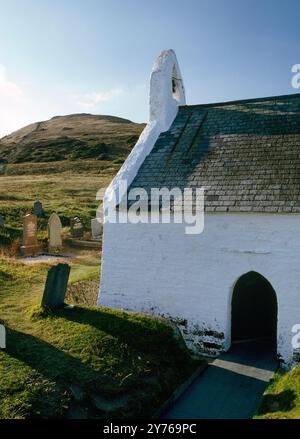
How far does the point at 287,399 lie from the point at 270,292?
4803 mm

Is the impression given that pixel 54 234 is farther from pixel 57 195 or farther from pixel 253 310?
pixel 57 195

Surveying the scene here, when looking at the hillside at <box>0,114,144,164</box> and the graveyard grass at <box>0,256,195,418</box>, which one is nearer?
the graveyard grass at <box>0,256,195,418</box>

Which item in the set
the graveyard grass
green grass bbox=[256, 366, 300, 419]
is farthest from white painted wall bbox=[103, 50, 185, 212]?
green grass bbox=[256, 366, 300, 419]

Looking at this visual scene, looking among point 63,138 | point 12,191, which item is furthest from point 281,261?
point 63,138

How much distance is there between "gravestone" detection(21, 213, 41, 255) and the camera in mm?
21328

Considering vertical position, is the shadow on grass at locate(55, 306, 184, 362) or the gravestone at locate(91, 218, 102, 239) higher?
the gravestone at locate(91, 218, 102, 239)

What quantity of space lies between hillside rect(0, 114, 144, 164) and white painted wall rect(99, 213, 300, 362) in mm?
52117

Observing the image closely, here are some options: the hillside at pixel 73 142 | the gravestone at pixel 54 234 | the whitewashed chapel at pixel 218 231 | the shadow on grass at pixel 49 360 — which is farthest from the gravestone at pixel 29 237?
the hillside at pixel 73 142

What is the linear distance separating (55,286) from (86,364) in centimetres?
305

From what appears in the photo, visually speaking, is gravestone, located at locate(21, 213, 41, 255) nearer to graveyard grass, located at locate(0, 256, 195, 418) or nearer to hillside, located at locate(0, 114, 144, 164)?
graveyard grass, located at locate(0, 256, 195, 418)

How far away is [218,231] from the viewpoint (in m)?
10.5

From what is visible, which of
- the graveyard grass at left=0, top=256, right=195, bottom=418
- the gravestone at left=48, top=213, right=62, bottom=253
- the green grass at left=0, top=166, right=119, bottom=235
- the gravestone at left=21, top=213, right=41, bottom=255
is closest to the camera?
the graveyard grass at left=0, top=256, right=195, bottom=418

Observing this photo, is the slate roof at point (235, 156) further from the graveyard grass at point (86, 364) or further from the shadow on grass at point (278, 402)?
the shadow on grass at point (278, 402)

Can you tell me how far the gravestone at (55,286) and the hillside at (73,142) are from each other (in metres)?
52.5
